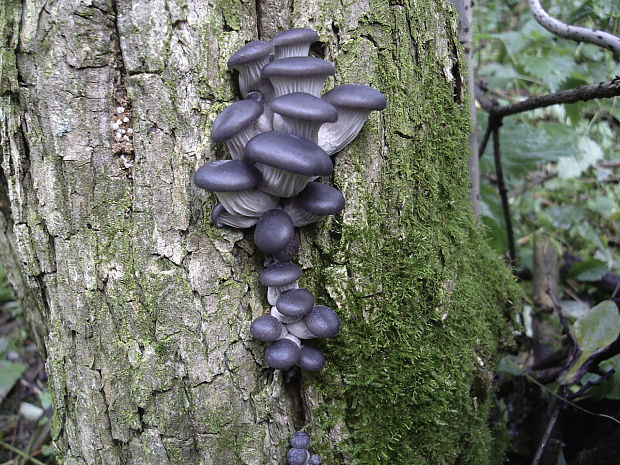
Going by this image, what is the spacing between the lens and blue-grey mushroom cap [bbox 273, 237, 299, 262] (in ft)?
6.67

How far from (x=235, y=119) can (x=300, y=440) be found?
64.5 inches

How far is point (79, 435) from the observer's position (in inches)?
85.9

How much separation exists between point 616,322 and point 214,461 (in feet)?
8.86

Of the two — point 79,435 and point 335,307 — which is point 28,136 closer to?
point 79,435

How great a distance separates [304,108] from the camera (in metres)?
1.67

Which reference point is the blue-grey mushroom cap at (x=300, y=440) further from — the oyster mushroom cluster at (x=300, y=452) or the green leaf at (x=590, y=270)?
the green leaf at (x=590, y=270)

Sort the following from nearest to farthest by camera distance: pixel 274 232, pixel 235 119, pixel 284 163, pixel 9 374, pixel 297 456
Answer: pixel 284 163, pixel 235 119, pixel 274 232, pixel 297 456, pixel 9 374

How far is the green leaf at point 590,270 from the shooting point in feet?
14.8

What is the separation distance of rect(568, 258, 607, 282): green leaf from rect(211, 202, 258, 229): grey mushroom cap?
421cm

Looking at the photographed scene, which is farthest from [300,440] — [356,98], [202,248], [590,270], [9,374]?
[590,270]

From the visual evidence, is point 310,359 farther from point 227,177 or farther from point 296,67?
point 296,67

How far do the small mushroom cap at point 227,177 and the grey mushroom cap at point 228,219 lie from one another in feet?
0.72

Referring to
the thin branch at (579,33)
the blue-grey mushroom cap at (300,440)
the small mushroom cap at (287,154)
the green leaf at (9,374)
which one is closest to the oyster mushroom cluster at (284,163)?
the small mushroom cap at (287,154)

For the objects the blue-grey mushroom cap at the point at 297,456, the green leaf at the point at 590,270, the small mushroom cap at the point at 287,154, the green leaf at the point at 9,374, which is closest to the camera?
the small mushroom cap at the point at 287,154
